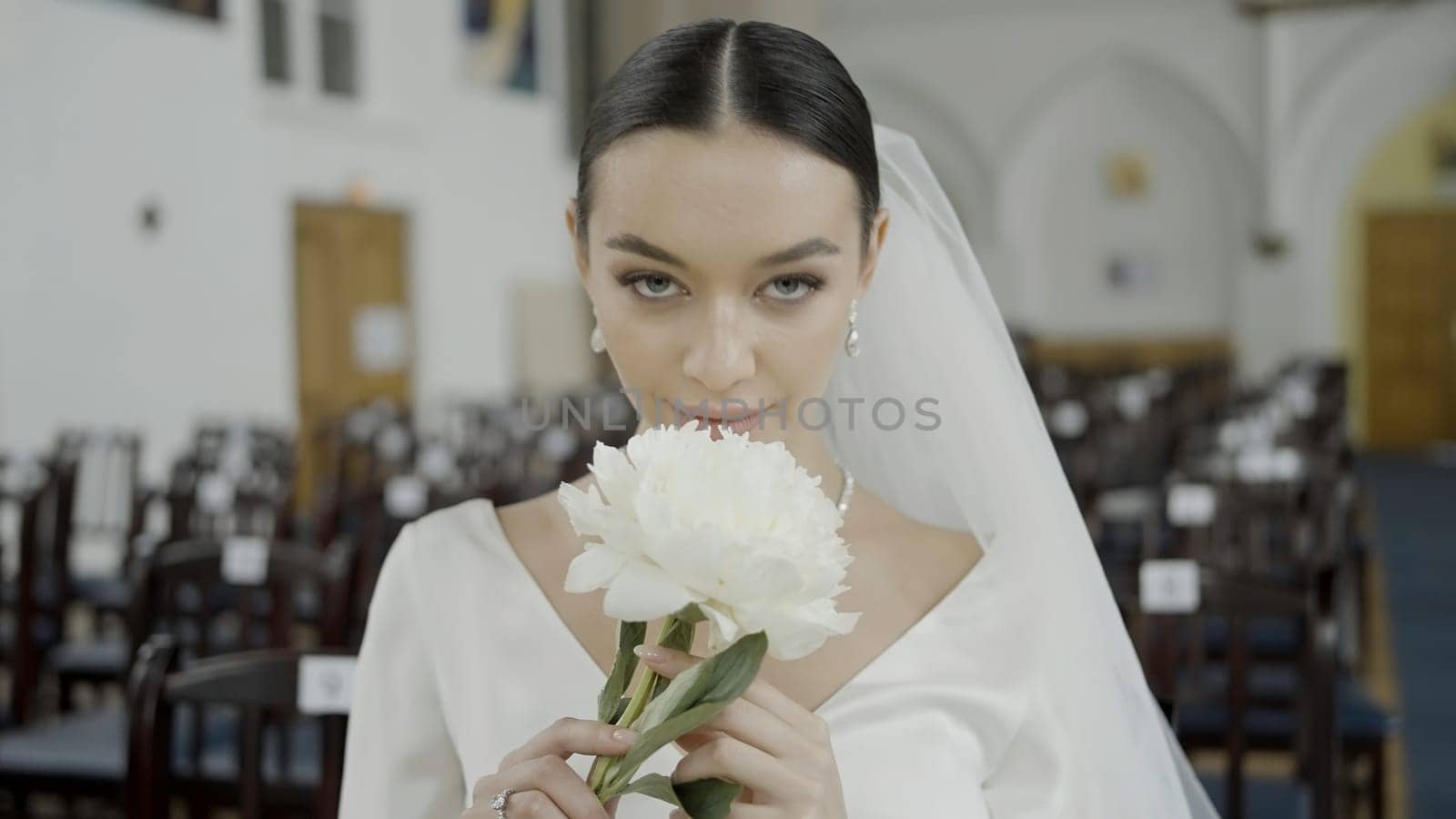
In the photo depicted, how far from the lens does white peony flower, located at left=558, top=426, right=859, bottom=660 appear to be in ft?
3.20

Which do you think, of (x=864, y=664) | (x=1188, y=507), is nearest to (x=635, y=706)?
(x=864, y=664)

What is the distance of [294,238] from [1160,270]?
1068 cm

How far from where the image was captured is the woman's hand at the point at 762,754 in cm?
110

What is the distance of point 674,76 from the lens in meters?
1.41

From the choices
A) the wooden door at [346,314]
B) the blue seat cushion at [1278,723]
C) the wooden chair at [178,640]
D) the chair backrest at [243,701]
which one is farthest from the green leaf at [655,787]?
the wooden door at [346,314]

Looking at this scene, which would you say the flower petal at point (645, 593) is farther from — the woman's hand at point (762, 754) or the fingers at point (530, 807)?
the fingers at point (530, 807)

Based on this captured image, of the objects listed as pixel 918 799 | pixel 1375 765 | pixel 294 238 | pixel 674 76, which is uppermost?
pixel 294 238

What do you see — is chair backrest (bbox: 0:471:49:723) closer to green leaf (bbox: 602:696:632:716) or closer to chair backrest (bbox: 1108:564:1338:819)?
chair backrest (bbox: 1108:564:1338:819)

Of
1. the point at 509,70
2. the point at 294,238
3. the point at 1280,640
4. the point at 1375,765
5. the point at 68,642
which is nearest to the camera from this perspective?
the point at 1375,765

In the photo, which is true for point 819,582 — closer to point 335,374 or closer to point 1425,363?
point 335,374

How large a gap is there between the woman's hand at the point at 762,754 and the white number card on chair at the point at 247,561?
7.96 feet

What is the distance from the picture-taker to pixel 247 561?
335cm

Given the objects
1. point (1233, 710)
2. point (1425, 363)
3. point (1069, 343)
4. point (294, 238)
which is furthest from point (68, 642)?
point (1425, 363)

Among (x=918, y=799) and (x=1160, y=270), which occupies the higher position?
(x=1160, y=270)
